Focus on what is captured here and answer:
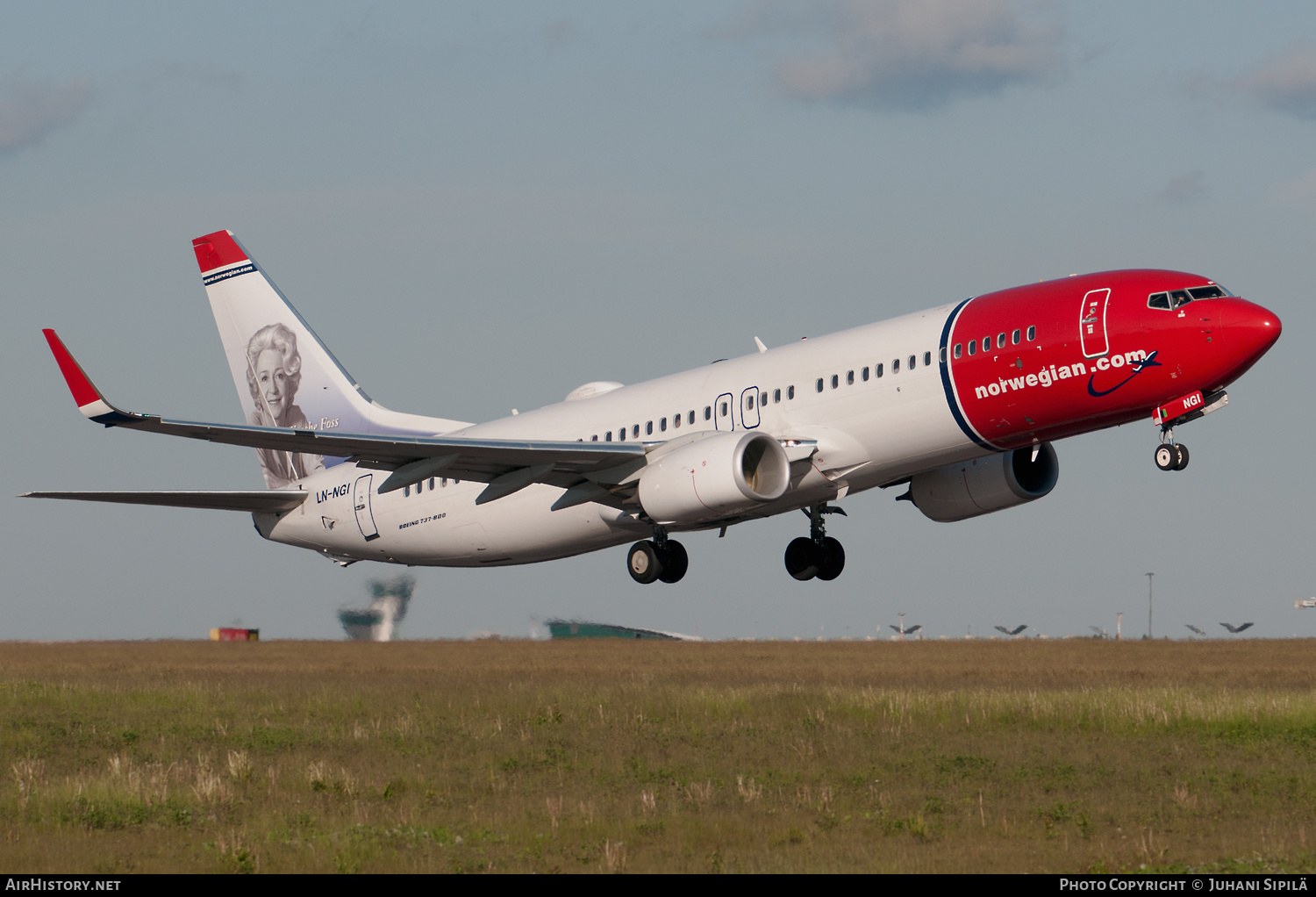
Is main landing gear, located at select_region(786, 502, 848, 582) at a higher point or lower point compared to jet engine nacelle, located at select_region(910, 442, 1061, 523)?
lower

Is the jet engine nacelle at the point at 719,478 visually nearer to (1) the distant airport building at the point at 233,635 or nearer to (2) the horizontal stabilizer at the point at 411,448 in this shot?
(2) the horizontal stabilizer at the point at 411,448

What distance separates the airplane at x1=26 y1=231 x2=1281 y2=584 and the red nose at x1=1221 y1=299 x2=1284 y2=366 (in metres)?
A: 0.03

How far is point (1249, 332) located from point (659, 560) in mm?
13376

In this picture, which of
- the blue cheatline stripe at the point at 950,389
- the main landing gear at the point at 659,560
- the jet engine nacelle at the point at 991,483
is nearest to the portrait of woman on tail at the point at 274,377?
the main landing gear at the point at 659,560

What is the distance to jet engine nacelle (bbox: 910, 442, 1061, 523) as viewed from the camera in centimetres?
3394

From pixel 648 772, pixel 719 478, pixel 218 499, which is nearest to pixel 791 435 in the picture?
pixel 719 478

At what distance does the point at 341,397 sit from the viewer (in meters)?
44.1

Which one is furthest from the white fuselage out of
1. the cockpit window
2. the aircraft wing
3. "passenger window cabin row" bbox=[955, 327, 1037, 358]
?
the cockpit window

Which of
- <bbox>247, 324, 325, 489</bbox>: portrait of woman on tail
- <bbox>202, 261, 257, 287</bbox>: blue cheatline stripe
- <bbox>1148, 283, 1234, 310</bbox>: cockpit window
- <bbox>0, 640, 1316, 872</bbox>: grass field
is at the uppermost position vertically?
<bbox>202, 261, 257, 287</bbox>: blue cheatline stripe

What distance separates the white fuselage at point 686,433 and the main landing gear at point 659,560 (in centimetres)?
46

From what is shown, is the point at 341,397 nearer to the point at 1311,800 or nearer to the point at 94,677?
the point at 94,677

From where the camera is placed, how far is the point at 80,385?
27.0 m

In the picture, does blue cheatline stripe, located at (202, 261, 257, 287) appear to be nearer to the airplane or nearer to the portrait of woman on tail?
the portrait of woman on tail

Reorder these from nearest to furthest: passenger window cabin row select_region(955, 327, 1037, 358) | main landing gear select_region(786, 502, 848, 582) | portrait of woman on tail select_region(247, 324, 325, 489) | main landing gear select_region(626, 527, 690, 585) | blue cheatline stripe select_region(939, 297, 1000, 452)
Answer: passenger window cabin row select_region(955, 327, 1037, 358), blue cheatline stripe select_region(939, 297, 1000, 452), main landing gear select_region(626, 527, 690, 585), main landing gear select_region(786, 502, 848, 582), portrait of woman on tail select_region(247, 324, 325, 489)
